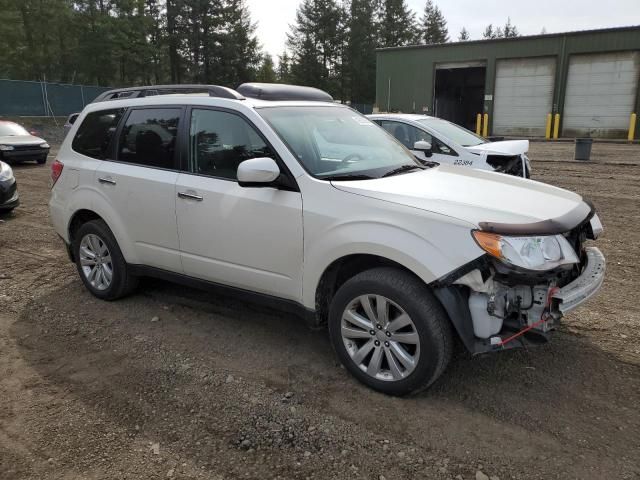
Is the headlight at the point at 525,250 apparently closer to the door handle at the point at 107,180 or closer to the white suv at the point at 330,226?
the white suv at the point at 330,226

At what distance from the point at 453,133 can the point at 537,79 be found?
2403 centimetres

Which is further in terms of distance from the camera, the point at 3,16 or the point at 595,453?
the point at 3,16

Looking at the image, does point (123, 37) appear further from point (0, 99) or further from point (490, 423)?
point (490, 423)

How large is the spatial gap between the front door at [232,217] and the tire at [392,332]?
0.45 m

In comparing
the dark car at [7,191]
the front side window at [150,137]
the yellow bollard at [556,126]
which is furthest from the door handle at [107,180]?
the yellow bollard at [556,126]

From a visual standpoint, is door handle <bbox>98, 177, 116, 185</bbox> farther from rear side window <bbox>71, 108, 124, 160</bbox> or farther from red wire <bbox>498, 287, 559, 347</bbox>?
red wire <bbox>498, 287, 559, 347</bbox>

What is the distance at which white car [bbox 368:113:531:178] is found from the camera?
8.26 metres

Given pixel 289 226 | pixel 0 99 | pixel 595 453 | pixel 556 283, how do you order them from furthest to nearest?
pixel 0 99 < pixel 289 226 < pixel 556 283 < pixel 595 453

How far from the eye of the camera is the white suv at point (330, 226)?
294cm

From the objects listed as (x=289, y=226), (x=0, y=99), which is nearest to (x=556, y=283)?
(x=289, y=226)

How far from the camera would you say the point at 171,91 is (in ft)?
15.1

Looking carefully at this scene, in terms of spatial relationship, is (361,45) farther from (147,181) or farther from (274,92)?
(147,181)

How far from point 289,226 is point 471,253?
1240 mm

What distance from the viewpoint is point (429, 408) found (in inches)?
123
